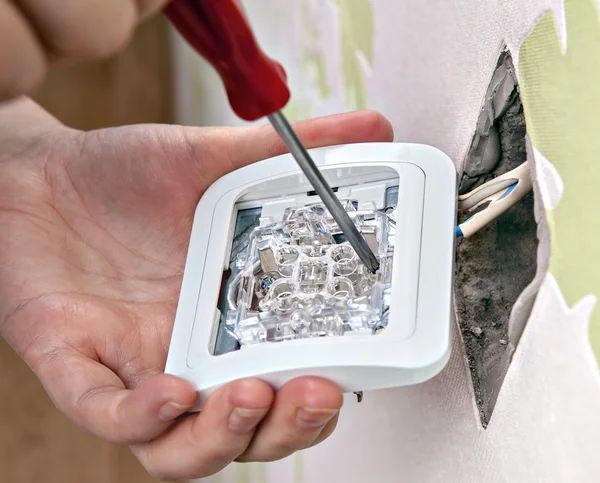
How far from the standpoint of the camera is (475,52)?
1.38ft

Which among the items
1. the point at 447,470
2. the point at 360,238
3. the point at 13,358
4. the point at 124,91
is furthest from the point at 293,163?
the point at 124,91

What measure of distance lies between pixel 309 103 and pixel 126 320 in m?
0.34

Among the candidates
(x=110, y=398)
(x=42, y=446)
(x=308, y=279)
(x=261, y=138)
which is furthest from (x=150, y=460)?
(x=42, y=446)

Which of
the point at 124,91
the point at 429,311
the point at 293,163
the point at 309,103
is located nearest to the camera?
the point at 429,311

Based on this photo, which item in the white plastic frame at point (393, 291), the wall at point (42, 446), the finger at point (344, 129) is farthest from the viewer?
the wall at point (42, 446)

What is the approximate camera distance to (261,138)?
0.58 m

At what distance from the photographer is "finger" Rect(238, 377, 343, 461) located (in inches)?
14.8

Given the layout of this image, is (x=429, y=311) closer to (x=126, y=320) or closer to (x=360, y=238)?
(x=360, y=238)

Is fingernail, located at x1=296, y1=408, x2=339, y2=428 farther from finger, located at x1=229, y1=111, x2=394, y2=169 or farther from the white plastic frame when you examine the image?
finger, located at x1=229, y1=111, x2=394, y2=169

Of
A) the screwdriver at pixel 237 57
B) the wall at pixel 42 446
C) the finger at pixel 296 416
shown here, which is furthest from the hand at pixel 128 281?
the wall at pixel 42 446

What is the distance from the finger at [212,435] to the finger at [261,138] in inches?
8.5

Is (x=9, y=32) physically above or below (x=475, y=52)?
above

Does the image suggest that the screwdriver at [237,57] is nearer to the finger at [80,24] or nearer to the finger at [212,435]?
the finger at [80,24]

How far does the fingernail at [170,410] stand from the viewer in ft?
1.33
